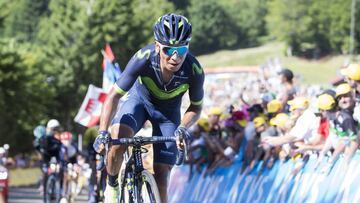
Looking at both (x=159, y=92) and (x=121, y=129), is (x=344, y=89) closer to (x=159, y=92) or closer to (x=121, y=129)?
(x=159, y=92)

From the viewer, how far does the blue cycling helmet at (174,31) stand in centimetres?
885

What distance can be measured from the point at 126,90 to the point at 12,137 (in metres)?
44.0

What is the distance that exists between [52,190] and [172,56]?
8.91 metres

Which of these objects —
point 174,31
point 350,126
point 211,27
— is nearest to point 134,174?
point 174,31

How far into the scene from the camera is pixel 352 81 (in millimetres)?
11328

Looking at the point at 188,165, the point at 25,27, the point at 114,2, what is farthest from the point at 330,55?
the point at 188,165

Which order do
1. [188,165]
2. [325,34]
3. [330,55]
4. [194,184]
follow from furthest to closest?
1. [325,34]
2. [330,55]
3. [188,165]
4. [194,184]

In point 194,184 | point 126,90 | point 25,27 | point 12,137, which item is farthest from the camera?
point 25,27

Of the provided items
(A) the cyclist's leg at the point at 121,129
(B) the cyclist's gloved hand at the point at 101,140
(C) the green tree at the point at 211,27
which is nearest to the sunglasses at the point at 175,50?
(A) the cyclist's leg at the point at 121,129

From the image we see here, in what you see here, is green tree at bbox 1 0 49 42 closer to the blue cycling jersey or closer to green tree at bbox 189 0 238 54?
green tree at bbox 189 0 238 54

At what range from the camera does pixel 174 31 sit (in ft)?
29.0

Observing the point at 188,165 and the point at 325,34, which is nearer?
the point at 188,165

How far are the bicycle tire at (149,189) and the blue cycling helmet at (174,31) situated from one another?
1.25 metres

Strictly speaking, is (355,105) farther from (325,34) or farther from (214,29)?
(214,29)
